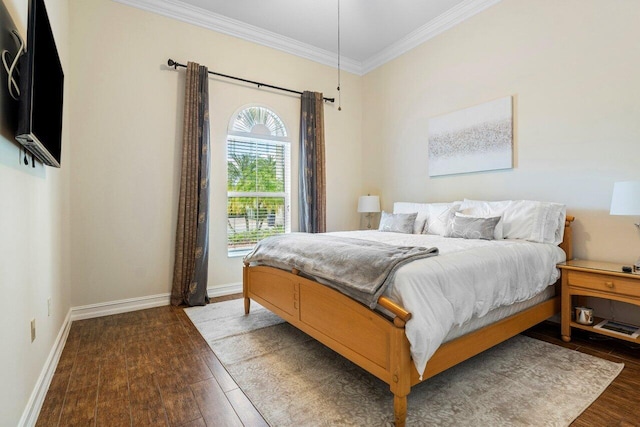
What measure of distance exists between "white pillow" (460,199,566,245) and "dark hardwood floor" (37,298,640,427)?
821 mm

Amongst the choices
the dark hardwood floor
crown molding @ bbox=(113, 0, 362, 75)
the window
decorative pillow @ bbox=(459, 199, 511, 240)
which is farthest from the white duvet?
crown molding @ bbox=(113, 0, 362, 75)

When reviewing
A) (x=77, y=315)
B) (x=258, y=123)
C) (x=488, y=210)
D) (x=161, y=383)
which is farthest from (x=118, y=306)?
(x=488, y=210)

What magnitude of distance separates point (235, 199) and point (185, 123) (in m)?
1.06

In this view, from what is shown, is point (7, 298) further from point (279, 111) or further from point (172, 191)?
point (279, 111)

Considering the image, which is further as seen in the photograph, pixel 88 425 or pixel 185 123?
pixel 185 123

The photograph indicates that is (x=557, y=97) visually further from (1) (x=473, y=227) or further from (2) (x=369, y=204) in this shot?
(2) (x=369, y=204)

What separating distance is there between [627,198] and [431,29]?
289cm

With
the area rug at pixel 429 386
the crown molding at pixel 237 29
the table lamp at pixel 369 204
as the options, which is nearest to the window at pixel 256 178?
the crown molding at pixel 237 29

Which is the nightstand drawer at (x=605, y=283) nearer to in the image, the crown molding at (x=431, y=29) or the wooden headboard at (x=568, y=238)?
the wooden headboard at (x=568, y=238)

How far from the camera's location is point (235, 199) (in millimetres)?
3980

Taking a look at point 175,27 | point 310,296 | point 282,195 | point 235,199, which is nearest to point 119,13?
point 175,27

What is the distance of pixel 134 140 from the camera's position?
331cm

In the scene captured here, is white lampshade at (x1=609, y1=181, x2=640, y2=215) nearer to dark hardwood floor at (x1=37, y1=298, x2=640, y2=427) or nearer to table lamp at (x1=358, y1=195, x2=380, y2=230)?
dark hardwood floor at (x1=37, y1=298, x2=640, y2=427)

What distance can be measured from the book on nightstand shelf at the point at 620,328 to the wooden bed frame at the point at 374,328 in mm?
310
